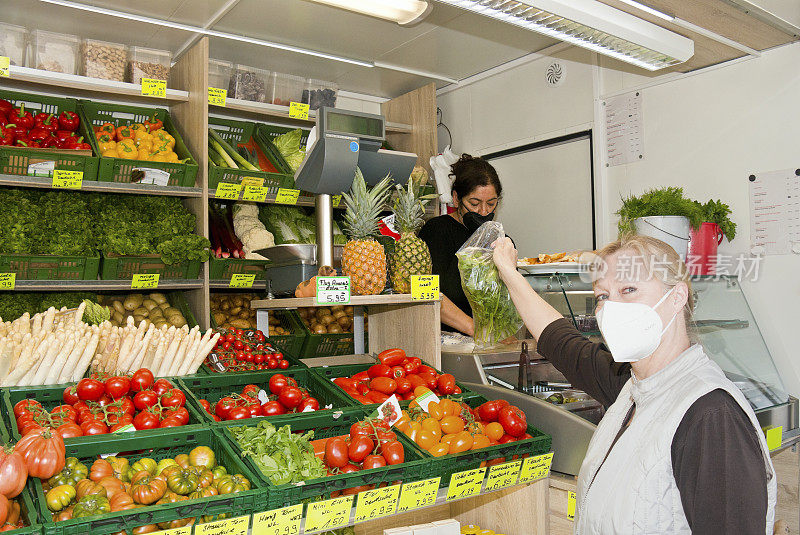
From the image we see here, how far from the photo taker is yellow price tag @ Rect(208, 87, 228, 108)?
178 inches

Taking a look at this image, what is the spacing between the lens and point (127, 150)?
4.30 metres

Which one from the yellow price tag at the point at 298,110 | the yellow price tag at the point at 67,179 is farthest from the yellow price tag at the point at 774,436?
the yellow price tag at the point at 67,179

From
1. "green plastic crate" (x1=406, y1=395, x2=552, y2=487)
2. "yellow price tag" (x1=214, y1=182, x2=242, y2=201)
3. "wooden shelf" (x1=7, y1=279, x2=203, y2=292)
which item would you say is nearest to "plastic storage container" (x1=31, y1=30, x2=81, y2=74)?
"yellow price tag" (x1=214, y1=182, x2=242, y2=201)

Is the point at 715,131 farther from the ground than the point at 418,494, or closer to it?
farther from the ground

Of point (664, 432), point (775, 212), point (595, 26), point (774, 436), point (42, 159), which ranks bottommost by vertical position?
point (774, 436)

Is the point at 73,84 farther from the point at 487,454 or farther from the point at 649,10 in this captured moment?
the point at 487,454

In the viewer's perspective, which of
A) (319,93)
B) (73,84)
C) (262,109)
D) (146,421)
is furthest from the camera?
(319,93)

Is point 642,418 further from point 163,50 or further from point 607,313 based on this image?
point 163,50

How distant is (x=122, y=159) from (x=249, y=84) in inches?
48.8

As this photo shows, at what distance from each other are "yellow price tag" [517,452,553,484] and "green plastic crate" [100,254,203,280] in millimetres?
2687

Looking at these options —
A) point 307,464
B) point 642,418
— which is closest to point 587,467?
point 642,418

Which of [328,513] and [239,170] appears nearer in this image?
[328,513]

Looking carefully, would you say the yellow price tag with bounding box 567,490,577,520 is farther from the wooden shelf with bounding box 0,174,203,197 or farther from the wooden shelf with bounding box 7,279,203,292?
the wooden shelf with bounding box 0,174,203,197

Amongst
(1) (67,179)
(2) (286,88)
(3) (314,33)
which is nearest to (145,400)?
(1) (67,179)
